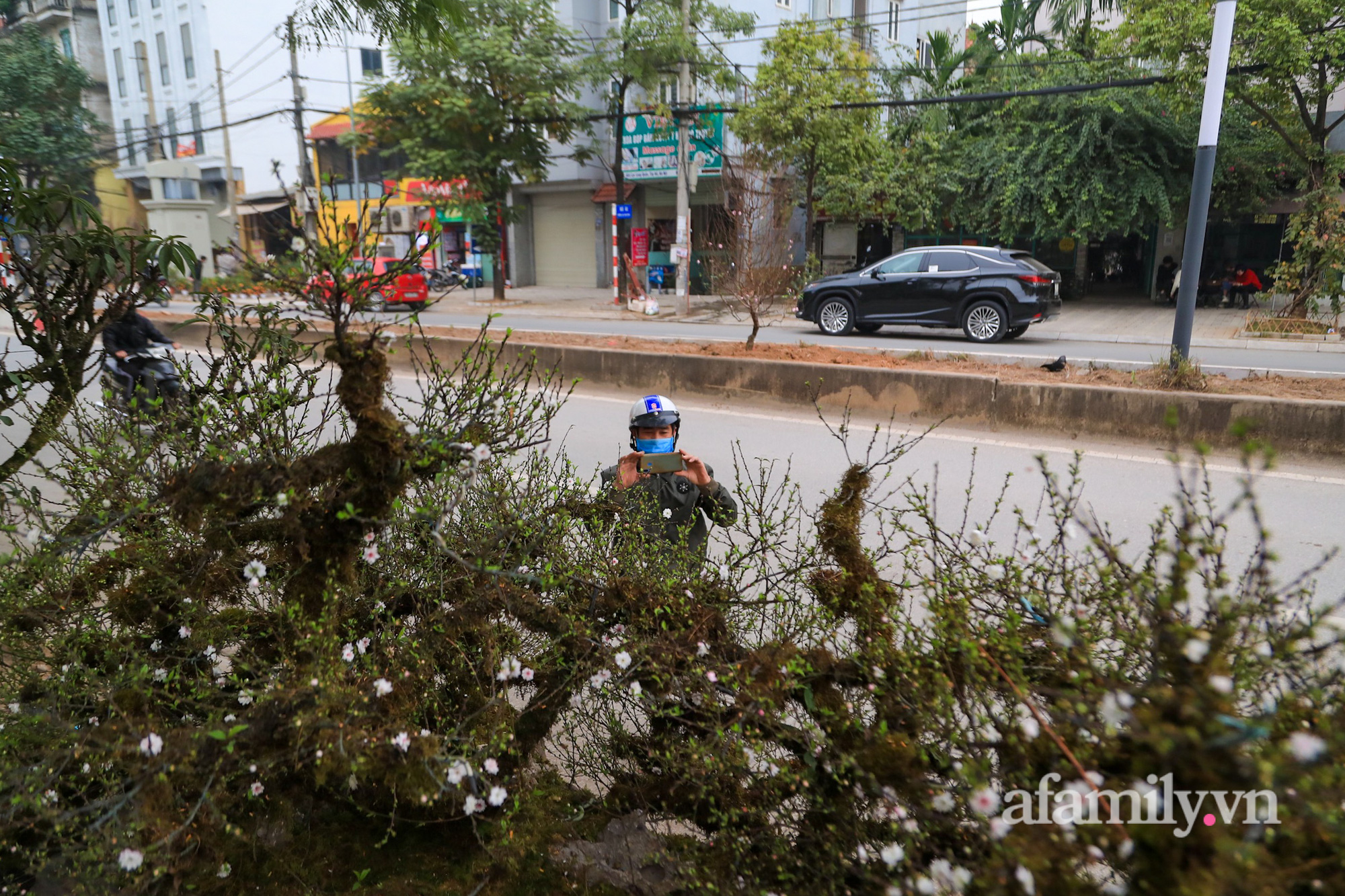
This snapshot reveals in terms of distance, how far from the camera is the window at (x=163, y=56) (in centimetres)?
3850

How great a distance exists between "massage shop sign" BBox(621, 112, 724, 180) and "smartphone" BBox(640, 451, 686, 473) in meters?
21.9

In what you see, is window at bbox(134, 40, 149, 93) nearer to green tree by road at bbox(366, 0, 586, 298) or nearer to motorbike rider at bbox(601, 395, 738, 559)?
green tree by road at bbox(366, 0, 586, 298)

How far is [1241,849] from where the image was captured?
1138 millimetres

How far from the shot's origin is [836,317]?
16578 mm

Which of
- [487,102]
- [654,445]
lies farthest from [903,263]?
[654,445]

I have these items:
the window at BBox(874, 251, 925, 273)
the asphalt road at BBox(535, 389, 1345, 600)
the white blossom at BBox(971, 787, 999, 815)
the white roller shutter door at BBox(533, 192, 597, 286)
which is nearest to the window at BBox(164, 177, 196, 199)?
the white roller shutter door at BBox(533, 192, 597, 286)

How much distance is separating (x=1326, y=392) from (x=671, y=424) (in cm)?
817

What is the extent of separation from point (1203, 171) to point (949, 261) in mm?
6599

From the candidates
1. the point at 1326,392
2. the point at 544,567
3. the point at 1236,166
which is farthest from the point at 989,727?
the point at 1236,166

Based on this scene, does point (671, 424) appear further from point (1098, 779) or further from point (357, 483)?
point (1098, 779)

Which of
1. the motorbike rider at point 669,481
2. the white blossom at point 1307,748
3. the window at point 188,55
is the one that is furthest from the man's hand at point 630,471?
the window at point 188,55

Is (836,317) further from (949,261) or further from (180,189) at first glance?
(180,189)

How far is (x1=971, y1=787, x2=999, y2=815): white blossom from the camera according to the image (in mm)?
1439

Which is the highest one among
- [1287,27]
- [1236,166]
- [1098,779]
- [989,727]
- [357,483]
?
[1287,27]
